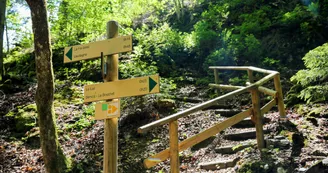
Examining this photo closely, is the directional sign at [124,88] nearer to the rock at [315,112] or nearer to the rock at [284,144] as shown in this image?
the rock at [284,144]

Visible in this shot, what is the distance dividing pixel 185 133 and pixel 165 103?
1319mm

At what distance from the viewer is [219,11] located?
1392 centimetres

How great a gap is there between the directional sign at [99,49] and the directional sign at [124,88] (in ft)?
1.30

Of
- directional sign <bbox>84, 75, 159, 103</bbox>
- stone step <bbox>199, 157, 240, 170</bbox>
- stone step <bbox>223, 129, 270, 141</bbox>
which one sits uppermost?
directional sign <bbox>84, 75, 159, 103</bbox>

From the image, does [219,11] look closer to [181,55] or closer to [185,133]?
[181,55]

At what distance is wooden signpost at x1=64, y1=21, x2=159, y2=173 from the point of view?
11.6 ft

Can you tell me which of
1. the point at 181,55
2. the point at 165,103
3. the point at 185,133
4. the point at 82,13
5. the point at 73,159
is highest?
the point at 82,13

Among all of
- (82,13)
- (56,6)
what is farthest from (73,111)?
(56,6)

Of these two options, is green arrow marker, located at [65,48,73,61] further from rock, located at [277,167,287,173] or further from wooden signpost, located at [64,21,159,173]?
rock, located at [277,167,287,173]

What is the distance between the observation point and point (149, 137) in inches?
272

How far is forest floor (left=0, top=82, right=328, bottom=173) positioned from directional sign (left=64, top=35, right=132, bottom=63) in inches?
103

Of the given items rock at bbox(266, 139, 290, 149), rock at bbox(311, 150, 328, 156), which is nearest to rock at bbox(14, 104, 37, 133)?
rock at bbox(266, 139, 290, 149)

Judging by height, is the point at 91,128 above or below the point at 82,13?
below

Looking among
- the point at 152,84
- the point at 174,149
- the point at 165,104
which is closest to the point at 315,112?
the point at 165,104
